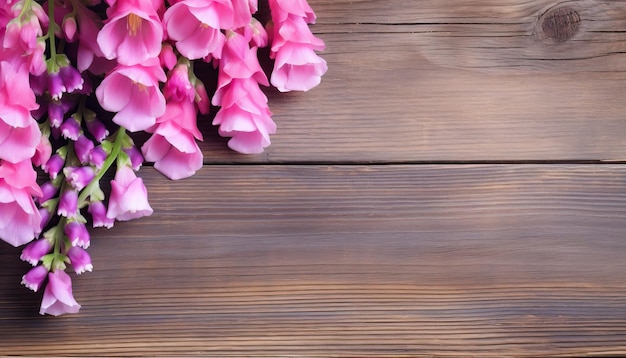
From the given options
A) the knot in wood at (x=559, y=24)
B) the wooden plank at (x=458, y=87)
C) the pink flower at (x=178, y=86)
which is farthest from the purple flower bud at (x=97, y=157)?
the knot in wood at (x=559, y=24)

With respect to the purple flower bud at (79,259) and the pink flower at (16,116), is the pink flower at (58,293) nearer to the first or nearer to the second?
the purple flower bud at (79,259)

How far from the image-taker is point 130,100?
32.1 inches

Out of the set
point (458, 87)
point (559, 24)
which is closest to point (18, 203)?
point (458, 87)

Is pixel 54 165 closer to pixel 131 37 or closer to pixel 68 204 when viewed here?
pixel 68 204

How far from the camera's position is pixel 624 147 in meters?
0.94

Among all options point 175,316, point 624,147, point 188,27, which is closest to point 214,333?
point 175,316

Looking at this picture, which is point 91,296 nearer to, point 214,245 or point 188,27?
point 214,245

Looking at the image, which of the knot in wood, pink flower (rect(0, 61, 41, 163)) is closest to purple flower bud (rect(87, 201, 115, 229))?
pink flower (rect(0, 61, 41, 163))

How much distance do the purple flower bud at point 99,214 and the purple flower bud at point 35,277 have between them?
0.08 m

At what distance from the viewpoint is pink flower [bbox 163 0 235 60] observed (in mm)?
786

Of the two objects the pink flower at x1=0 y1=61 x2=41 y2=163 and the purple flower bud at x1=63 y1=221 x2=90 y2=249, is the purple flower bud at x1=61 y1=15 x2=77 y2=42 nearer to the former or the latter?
the pink flower at x1=0 y1=61 x2=41 y2=163

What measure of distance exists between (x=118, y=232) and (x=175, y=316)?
0.14 m

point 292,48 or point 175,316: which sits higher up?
point 292,48

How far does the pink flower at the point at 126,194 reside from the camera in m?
0.83
